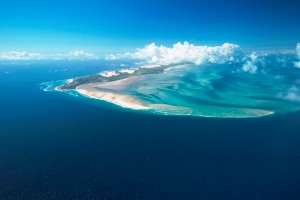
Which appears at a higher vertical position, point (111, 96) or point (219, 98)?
point (219, 98)

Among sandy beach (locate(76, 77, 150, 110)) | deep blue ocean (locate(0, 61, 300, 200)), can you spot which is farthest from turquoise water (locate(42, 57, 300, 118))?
deep blue ocean (locate(0, 61, 300, 200))

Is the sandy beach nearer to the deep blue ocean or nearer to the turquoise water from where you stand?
the turquoise water

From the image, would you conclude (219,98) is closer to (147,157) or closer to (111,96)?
(111,96)

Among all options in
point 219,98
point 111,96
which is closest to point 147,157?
point 111,96

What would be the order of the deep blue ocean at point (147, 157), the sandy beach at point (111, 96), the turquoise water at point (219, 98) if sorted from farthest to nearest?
the sandy beach at point (111, 96)
the turquoise water at point (219, 98)
the deep blue ocean at point (147, 157)

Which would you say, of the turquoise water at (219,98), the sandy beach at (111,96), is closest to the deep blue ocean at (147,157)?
the turquoise water at (219,98)

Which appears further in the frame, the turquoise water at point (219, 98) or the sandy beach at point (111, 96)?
the sandy beach at point (111, 96)

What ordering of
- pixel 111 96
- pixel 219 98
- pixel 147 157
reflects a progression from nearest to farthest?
pixel 147 157 → pixel 219 98 → pixel 111 96

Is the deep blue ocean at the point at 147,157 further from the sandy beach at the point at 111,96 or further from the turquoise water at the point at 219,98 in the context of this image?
the sandy beach at the point at 111,96

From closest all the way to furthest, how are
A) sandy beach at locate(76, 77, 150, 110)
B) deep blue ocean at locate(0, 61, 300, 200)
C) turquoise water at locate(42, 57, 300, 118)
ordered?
deep blue ocean at locate(0, 61, 300, 200), turquoise water at locate(42, 57, 300, 118), sandy beach at locate(76, 77, 150, 110)
